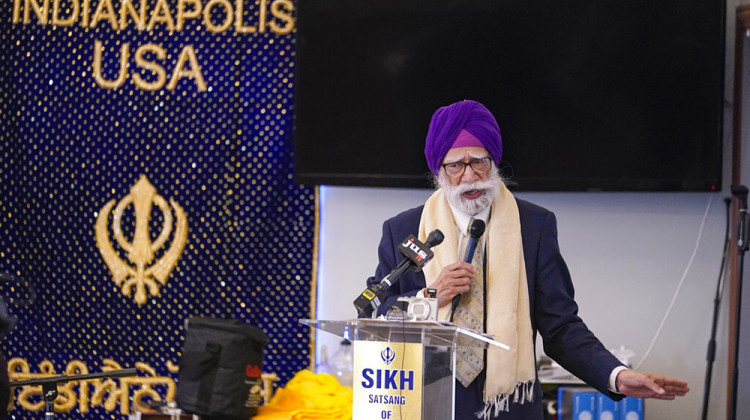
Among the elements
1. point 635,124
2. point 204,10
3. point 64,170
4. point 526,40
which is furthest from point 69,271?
point 635,124

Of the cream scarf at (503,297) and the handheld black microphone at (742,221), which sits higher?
the handheld black microphone at (742,221)

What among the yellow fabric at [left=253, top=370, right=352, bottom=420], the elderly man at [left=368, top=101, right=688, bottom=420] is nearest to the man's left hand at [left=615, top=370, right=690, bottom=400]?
the elderly man at [left=368, top=101, right=688, bottom=420]

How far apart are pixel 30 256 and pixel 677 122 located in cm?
338

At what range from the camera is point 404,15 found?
5.00m

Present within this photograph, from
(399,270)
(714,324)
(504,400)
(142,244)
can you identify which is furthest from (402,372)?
(142,244)

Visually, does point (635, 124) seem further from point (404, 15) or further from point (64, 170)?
point (64, 170)

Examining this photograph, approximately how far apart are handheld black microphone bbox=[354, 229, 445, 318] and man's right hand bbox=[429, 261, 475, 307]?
0.36 feet

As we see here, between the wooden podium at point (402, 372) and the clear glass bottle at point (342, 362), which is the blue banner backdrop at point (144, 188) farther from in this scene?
the wooden podium at point (402, 372)

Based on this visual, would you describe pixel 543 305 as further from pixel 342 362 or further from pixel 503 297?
pixel 342 362

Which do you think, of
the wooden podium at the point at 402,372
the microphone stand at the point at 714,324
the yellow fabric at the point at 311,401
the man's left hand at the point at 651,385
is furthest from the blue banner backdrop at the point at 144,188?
the wooden podium at the point at 402,372

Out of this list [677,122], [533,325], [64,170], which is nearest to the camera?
[533,325]

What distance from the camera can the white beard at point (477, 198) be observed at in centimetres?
277

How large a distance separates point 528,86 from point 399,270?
281cm

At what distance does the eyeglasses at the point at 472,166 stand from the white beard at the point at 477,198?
1.0 inches
